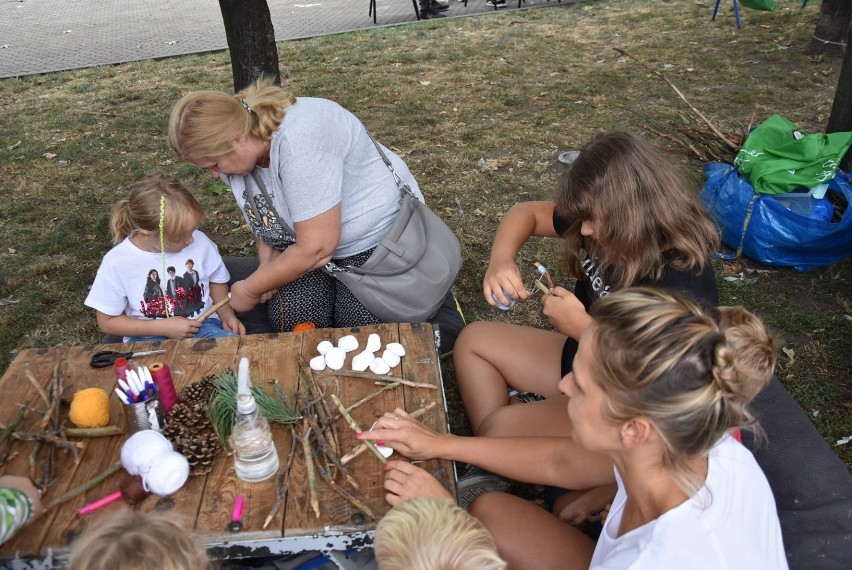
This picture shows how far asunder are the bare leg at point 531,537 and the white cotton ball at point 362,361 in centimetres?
57

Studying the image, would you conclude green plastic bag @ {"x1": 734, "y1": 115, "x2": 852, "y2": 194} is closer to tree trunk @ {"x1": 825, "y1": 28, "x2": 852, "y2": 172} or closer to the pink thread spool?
tree trunk @ {"x1": 825, "y1": 28, "x2": 852, "y2": 172}

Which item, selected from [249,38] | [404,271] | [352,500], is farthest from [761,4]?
[352,500]

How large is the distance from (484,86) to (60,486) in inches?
229

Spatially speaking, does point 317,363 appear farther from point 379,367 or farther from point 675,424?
point 675,424

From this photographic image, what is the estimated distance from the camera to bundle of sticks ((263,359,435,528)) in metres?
1.75

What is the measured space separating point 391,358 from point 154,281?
1223 mm

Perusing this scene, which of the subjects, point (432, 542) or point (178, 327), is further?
point (178, 327)

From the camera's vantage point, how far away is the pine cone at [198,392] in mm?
→ 2027

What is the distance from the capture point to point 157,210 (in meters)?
2.68

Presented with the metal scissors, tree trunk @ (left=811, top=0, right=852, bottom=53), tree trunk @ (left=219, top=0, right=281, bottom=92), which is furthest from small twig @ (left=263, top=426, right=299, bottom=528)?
tree trunk @ (left=811, top=0, right=852, bottom=53)

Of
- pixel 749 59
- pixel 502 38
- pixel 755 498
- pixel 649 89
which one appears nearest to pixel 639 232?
pixel 755 498

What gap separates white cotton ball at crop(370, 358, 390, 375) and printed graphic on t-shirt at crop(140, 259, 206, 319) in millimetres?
1154

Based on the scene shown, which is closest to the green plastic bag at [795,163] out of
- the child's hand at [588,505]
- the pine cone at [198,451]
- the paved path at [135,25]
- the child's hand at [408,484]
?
the child's hand at [588,505]

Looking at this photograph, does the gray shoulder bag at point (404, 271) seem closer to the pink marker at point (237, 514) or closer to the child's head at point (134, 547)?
the pink marker at point (237, 514)
